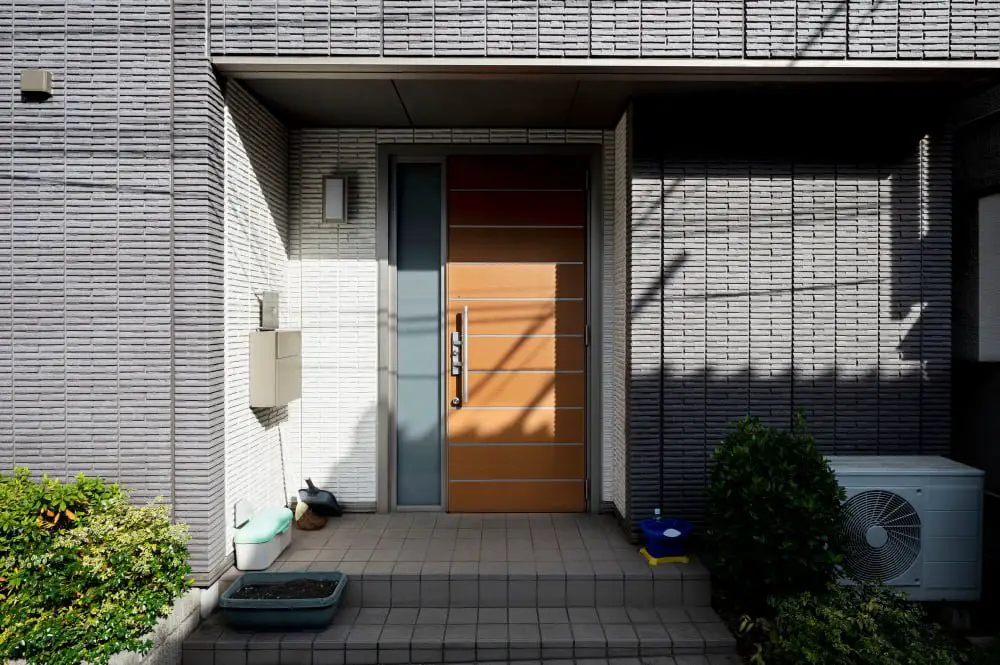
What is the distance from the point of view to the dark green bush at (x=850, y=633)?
2879mm

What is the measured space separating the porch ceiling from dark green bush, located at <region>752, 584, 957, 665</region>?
295 centimetres

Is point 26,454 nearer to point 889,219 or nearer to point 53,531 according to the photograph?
point 53,531

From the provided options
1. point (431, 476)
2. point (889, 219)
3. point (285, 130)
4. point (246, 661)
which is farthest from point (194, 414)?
point (889, 219)

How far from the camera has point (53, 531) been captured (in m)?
3.11

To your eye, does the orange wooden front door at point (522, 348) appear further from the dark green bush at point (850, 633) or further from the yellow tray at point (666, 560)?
the dark green bush at point (850, 633)

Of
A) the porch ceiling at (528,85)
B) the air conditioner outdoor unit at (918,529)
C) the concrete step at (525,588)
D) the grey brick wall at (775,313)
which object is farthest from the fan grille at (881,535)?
the porch ceiling at (528,85)

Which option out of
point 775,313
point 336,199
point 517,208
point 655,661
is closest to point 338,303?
point 336,199

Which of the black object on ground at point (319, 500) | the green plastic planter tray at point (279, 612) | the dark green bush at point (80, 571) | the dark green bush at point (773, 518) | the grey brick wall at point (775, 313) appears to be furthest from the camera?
the black object on ground at point (319, 500)

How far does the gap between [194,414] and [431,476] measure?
1.96 metres

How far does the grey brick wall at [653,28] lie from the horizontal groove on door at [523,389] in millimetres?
2353

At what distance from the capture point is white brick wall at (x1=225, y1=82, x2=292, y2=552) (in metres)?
3.89

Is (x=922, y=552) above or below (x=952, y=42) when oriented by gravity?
below

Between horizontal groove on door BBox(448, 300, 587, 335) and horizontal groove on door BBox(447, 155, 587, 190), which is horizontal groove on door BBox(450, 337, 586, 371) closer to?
horizontal groove on door BBox(448, 300, 587, 335)

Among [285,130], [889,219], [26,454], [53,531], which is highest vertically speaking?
[285,130]
